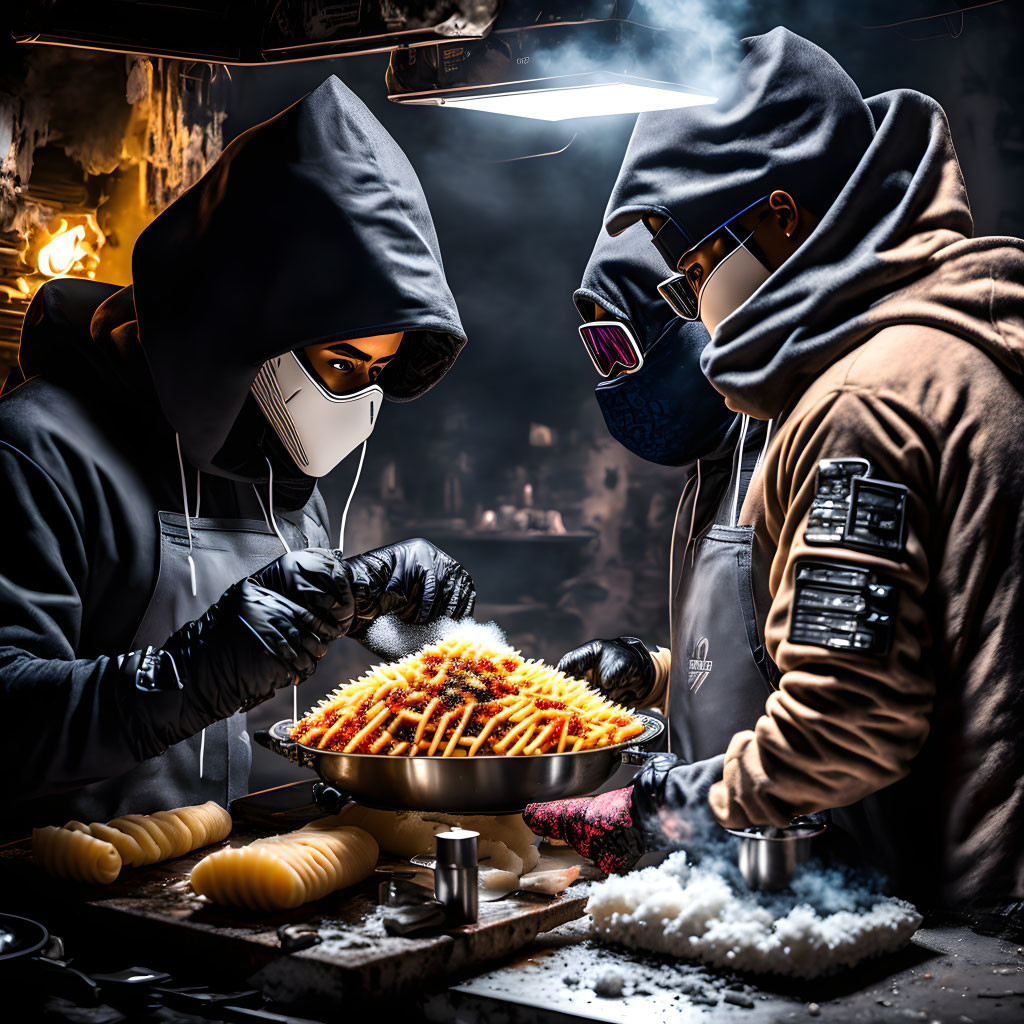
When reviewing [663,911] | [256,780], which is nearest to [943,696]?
[663,911]

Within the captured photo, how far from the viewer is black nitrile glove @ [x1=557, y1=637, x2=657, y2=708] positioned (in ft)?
8.75

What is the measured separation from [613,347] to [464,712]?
1.35 metres

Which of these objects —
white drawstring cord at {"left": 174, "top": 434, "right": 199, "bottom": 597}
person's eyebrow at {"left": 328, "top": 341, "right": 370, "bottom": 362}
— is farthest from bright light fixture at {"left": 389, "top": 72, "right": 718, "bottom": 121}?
white drawstring cord at {"left": 174, "top": 434, "right": 199, "bottom": 597}

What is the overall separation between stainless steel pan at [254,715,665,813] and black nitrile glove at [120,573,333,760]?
22cm

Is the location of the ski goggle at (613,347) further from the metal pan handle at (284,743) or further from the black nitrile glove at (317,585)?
the metal pan handle at (284,743)

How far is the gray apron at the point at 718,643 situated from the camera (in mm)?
2398

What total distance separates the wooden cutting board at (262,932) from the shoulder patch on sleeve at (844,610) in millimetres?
680

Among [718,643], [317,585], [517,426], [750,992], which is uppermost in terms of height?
[517,426]

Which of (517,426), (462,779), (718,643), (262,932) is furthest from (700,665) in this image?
(517,426)

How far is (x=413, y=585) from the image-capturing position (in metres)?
2.64

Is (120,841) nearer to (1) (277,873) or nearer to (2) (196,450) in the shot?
(1) (277,873)

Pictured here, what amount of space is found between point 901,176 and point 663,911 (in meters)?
1.25

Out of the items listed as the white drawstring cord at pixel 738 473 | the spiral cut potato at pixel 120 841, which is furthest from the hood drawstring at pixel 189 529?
the white drawstring cord at pixel 738 473

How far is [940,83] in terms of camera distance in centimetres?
410
